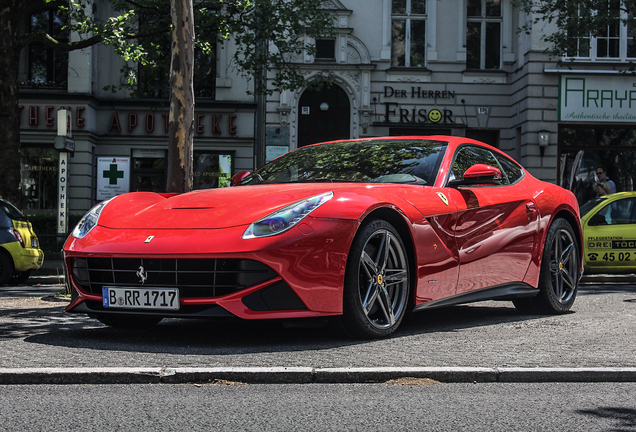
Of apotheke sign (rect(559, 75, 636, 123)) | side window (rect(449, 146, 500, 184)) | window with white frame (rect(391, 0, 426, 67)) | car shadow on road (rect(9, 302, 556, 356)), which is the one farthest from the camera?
window with white frame (rect(391, 0, 426, 67))

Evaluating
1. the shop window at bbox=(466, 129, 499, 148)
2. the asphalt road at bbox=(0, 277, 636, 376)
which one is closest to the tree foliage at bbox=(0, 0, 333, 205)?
the shop window at bbox=(466, 129, 499, 148)

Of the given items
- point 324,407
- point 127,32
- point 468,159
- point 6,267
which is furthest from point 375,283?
point 127,32

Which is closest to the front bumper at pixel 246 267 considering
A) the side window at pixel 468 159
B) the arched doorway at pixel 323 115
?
the side window at pixel 468 159

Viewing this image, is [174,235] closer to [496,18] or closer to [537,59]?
[537,59]

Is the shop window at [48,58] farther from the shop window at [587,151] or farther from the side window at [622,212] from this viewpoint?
the side window at [622,212]

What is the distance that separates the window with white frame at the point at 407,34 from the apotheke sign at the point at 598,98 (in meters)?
4.68

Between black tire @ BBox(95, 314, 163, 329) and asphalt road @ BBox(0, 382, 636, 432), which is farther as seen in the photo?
black tire @ BBox(95, 314, 163, 329)

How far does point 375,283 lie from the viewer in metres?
5.20

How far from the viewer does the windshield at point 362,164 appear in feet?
19.4

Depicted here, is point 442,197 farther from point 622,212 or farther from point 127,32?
point 127,32

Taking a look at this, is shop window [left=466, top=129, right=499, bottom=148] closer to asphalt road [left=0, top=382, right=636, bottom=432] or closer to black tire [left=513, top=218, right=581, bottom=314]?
black tire [left=513, top=218, right=581, bottom=314]

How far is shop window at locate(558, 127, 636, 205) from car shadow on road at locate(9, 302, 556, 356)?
18.8 meters

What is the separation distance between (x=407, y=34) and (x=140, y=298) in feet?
73.8

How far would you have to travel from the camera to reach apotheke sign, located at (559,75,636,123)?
24.2 meters
